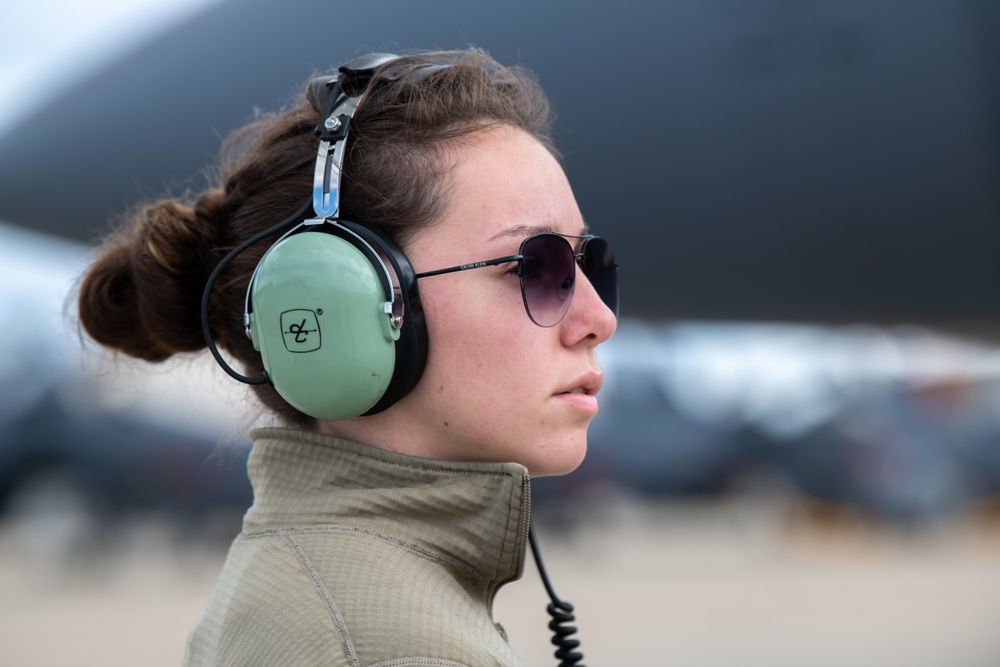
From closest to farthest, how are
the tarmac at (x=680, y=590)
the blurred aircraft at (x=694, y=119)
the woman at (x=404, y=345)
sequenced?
the woman at (x=404, y=345) < the blurred aircraft at (x=694, y=119) < the tarmac at (x=680, y=590)

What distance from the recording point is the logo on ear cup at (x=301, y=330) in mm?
1078

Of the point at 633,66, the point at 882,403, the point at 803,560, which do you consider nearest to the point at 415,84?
the point at 633,66

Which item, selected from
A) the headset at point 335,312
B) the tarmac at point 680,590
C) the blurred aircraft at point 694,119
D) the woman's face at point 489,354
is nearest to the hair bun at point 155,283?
the headset at point 335,312

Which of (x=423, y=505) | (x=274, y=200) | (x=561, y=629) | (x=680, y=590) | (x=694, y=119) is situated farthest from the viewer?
(x=680, y=590)

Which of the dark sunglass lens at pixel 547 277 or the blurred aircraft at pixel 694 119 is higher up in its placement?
the blurred aircraft at pixel 694 119

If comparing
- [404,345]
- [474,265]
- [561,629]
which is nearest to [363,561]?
[404,345]

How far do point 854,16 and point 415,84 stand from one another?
1.91 meters

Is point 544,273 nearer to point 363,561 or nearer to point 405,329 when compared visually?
point 405,329

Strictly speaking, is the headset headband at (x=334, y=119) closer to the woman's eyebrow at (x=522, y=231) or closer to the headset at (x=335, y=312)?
the headset at (x=335, y=312)

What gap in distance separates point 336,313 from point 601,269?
1.27 ft

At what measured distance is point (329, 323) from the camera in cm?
108

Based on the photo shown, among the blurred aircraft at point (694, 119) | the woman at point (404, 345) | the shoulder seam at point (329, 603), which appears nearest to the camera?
the shoulder seam at point (329, 603)

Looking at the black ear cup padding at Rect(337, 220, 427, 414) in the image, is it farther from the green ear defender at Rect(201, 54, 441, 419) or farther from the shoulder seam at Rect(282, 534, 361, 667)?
the shoulder seam at Rect(282, 534, 361, 667)

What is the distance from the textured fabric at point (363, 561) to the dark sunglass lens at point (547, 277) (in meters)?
0.18
